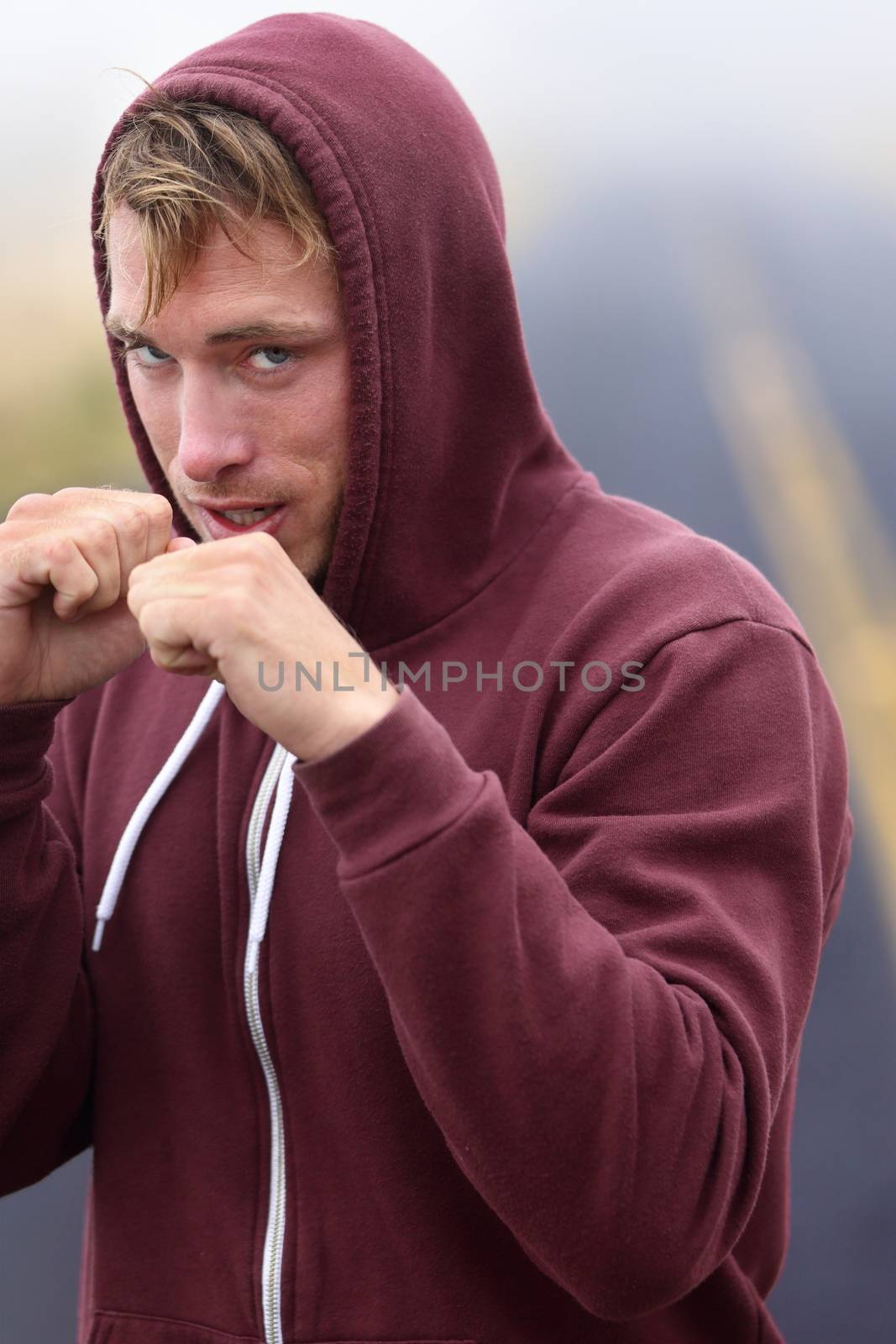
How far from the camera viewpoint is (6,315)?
71.9 inches

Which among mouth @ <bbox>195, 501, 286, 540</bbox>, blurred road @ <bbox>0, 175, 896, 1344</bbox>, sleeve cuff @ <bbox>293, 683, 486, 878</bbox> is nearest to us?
sleeve cuff @ <bbox>293, 683, 486, 878</bbox>

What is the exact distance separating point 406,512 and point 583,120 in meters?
0.88

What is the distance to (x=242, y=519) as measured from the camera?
1.04 metres

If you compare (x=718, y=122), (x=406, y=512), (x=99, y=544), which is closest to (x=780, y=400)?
(x=718, y=122)

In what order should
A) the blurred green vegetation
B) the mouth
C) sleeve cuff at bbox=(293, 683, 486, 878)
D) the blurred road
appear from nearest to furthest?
sleeve cuff at bbox=(293, 683, 486, 878) → the mouth → the blurred road → the blurred green vegetation

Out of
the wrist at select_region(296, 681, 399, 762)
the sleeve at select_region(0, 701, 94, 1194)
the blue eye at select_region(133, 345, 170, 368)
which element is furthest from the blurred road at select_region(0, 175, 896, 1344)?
the wrist at select_region(296, 681, 399, 762)

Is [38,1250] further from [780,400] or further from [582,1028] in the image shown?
[780,400]

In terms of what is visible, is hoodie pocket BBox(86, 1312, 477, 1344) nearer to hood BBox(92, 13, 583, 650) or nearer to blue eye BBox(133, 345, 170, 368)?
hood BBox(92, 13, 583, 650)

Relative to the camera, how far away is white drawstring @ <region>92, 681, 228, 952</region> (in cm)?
109

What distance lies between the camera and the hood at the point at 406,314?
39.1 inches

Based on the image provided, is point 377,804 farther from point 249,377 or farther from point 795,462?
point 795,462

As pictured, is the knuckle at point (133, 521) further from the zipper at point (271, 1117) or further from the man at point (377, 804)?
the zipper at point (271, 1117)

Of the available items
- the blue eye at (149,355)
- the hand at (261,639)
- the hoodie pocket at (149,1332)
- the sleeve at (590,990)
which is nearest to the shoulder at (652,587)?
the sleeve at (590,990)

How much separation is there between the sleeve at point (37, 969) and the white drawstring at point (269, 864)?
161mm
